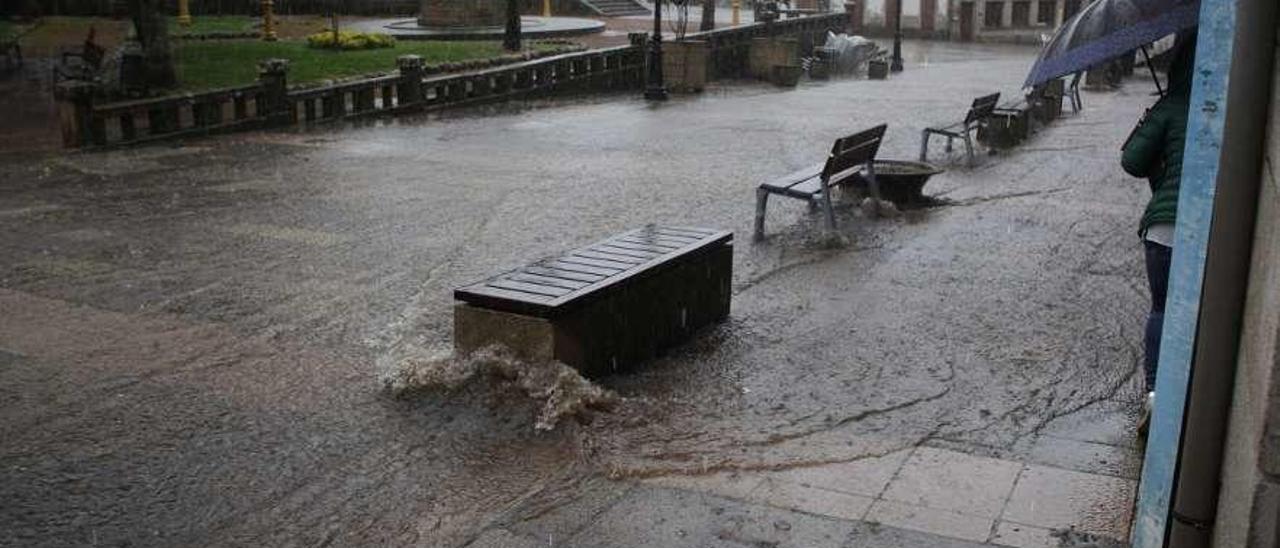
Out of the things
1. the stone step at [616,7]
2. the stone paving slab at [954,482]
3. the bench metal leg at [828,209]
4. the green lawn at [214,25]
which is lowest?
the stone paving slab at [954,482]

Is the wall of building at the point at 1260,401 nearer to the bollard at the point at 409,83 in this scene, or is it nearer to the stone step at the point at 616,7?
the bollard at the point at 409,83

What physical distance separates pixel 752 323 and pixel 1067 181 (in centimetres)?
818

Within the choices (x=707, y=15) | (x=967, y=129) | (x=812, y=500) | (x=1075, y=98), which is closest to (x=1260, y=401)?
(x=812, y=500)

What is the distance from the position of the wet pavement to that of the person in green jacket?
A: 39.0 inches

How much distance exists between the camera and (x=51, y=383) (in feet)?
25.3

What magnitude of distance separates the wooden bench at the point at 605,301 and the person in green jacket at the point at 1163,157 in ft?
9.44

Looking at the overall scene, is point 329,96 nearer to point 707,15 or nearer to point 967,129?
point 967,129

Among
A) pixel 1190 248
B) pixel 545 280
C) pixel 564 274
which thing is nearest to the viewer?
pixel 1190 248

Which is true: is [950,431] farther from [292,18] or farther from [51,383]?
[292,18]

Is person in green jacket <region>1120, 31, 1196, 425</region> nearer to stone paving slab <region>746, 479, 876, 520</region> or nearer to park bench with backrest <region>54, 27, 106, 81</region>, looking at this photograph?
stone paving slab <region>746, 479, 876, 520</region>

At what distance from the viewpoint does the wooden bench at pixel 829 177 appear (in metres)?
12.0

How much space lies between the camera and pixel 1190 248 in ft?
14.1

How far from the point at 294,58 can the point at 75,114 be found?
38.7 ft

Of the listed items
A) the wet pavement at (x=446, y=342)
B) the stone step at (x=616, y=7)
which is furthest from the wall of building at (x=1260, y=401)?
the stone step at (x=616, y=7)
